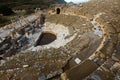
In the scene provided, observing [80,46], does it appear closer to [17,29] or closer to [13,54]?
[13,54]

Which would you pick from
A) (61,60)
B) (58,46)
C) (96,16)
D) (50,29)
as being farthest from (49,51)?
(96,16)

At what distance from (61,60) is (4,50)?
836cm

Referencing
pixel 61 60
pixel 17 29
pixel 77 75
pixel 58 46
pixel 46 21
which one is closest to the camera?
pixel 77 75

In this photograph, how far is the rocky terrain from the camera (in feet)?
61.4

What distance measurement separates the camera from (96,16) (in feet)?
103

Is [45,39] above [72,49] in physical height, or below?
below

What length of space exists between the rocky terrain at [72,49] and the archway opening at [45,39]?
11.3 inches

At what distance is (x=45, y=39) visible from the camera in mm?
29438

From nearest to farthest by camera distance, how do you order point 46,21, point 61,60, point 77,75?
1. point 77,75
2. point 61,60
3. point 46,21

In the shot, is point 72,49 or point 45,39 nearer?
point 72,49

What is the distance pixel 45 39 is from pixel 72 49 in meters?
6.78

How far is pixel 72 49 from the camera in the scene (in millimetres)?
23594

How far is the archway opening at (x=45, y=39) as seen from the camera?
2823cm

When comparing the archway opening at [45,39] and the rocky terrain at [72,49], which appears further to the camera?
the archway opening at [45,39]
